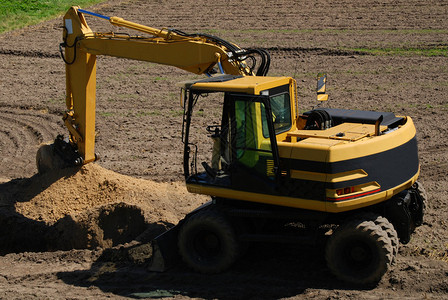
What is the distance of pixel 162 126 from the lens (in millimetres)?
16266

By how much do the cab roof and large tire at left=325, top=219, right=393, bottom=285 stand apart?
7.19ft

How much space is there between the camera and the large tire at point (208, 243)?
9281mm

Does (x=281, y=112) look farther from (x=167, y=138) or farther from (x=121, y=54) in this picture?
(x=167, y=138)

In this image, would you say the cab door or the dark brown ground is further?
the dark brown ground

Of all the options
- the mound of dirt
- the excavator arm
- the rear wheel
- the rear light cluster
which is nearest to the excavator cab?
the excavator arm

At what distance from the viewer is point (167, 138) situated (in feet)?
50.9

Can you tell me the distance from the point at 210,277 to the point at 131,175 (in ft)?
15.7

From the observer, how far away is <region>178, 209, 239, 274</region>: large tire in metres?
9.28

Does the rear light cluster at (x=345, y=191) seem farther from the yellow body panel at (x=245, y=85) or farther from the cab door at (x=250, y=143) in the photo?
the yellow body panel at (x=245, y=85)

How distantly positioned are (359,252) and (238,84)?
280 centimetres

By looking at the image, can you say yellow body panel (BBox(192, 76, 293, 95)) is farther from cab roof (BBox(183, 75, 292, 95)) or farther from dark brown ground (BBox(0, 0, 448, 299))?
dark brown ground (BBox(0, 0, 448, 299))

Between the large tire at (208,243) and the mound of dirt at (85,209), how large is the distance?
1140 mm

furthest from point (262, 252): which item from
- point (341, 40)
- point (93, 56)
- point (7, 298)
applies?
point (341, 40)

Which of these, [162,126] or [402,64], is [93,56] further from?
[402,64]
